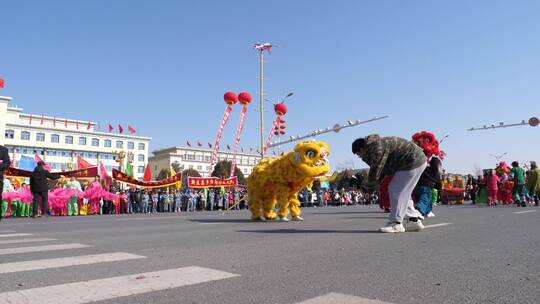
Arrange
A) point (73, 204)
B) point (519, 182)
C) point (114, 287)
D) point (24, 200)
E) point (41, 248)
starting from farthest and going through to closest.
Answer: point (519, 182), point (73, 204), point (24, 200), point (41, 248), point (114, 287)

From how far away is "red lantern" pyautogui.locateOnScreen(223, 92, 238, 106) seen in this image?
3669 centimetres

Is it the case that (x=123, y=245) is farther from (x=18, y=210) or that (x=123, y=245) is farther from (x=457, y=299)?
(x=18, y=210)

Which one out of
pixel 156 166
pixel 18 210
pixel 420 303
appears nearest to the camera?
pixel 420 303

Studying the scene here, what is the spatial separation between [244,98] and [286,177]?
91.0ft

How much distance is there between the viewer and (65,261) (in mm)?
4387

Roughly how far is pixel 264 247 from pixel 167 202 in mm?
20567

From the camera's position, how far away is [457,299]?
2.84 metres

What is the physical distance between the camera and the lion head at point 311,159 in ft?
32.6

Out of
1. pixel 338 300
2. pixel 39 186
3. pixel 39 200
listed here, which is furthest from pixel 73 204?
pixel 338 300

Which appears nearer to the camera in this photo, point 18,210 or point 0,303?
point 0,303

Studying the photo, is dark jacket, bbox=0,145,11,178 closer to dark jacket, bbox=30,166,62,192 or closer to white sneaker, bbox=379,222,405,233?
dark jacket, bbox=30,166,62,192

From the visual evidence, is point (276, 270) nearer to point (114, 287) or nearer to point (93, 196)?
point (114, 287)

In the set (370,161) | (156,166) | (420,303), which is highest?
(156,166)

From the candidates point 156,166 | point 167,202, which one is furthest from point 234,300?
point 156,166
